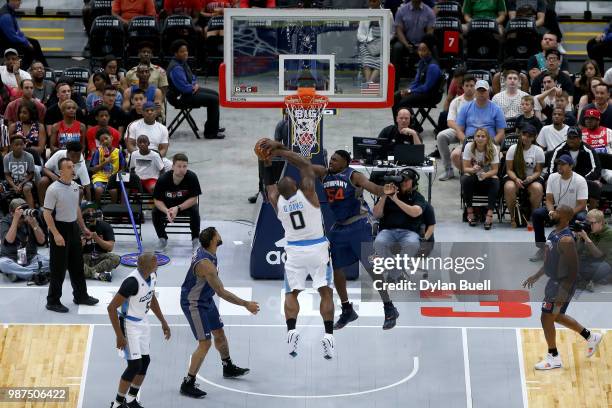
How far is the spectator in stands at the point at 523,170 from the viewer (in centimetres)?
1875

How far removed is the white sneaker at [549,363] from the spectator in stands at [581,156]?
3.61 m

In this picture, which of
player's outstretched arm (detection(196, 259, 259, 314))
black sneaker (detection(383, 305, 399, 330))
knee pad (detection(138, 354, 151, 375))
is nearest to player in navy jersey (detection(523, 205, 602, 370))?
black sneaker (detection(383, 305, 399, 330))

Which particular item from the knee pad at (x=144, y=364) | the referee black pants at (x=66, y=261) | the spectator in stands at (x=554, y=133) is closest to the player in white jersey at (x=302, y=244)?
the knee pad at (x=144, y=364)

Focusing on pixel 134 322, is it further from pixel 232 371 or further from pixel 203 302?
pixel 232 371

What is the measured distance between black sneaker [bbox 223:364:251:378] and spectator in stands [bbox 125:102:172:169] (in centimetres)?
487

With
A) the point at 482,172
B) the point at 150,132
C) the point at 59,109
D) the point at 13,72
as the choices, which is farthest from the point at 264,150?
the point at 13,72

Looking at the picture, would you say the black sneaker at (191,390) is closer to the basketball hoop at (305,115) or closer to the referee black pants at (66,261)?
the referee black pants at (66,261)

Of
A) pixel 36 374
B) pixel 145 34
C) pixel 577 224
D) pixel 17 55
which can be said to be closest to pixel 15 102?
pixel 17 55

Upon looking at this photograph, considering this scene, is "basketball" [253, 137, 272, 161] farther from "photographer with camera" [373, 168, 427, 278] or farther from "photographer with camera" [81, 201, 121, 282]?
"photographer with camera" [81, 201, 121, 282]

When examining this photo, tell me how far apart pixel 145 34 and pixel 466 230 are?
279 inches

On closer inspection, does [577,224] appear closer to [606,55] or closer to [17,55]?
[606,55]

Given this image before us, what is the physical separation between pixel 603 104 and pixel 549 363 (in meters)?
5.64

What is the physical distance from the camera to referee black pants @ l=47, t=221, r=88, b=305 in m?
16.3

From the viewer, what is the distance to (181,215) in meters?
18.2
